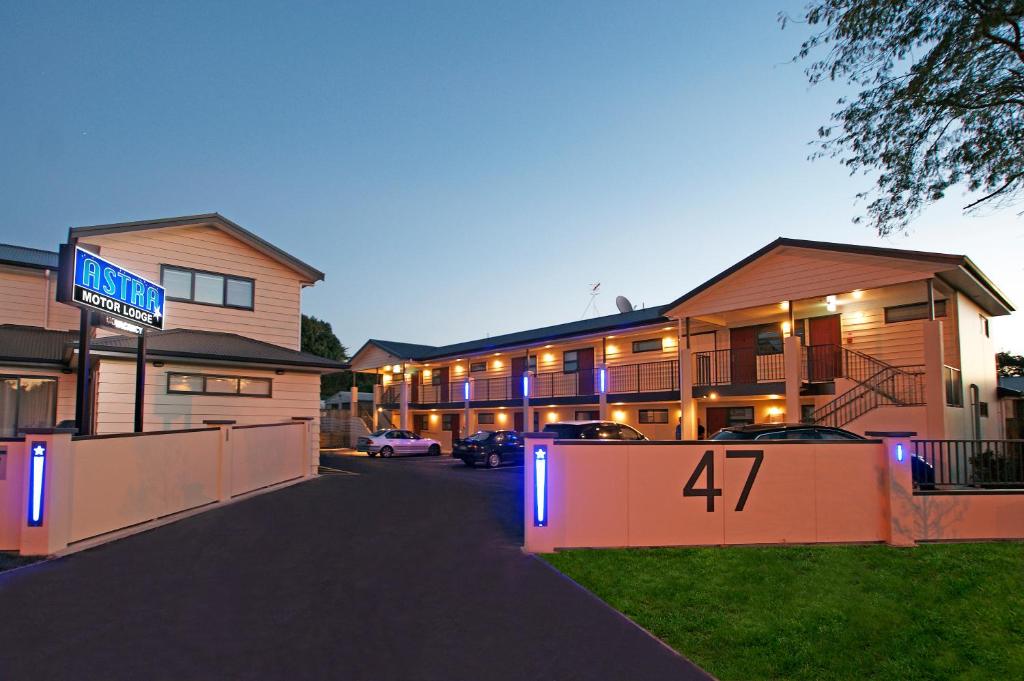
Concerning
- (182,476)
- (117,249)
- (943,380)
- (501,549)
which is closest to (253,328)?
(117,249)

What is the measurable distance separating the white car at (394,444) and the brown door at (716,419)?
47.5 feet

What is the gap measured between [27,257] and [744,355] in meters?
22.2

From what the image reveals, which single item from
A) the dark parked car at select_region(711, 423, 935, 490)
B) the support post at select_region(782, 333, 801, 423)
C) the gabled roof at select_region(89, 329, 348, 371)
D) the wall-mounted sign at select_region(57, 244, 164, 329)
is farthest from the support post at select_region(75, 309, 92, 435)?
the support post at select_region(782, 333, 801, 423)

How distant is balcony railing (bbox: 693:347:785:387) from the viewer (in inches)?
811

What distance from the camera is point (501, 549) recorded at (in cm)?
891

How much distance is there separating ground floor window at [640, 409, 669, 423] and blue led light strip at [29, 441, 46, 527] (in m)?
21.0

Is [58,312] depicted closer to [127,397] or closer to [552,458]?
[127,397]

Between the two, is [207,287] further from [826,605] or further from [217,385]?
[826,605]

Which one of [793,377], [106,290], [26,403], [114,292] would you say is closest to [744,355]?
[793,377]

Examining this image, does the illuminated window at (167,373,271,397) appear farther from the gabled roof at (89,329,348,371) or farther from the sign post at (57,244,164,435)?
the sign post at (57,244,164,435)

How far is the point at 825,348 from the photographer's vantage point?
1955 centimetres

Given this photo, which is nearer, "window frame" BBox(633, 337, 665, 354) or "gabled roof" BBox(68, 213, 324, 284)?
"gabled roof" BBox(68, 213, 324, 284)

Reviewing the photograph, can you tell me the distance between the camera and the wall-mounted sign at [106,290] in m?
10.0

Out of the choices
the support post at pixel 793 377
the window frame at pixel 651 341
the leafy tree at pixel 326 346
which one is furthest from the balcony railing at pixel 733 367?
the leafy tree at pixel 326 346
